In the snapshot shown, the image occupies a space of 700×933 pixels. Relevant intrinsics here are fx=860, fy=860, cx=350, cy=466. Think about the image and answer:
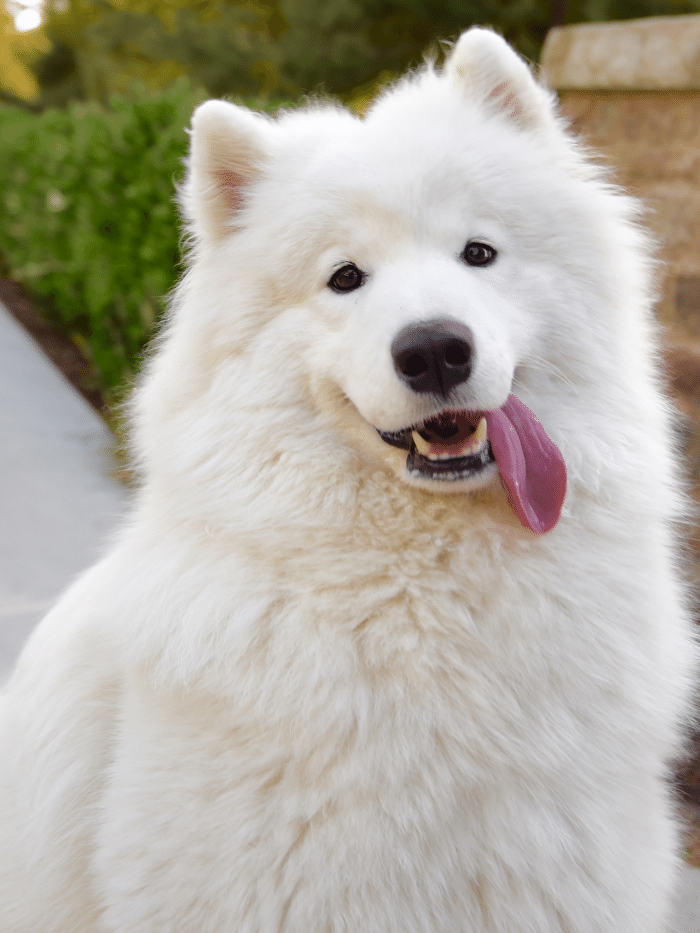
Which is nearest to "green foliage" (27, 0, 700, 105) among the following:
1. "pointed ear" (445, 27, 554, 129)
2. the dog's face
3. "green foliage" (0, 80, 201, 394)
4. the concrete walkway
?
"green foliage" (0, 80, 201, 394)

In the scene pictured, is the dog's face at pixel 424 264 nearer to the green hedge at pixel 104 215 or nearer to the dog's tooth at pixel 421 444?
the dog's tooth at pixel 421 444

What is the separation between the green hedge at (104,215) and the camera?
239 inches

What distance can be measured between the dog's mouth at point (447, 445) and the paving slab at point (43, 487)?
8.72ft

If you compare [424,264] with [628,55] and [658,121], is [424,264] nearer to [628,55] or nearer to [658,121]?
[658,121]

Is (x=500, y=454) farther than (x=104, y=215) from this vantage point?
No

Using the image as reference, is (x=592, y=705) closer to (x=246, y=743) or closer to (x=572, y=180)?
(x=246, y=743)

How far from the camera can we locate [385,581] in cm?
187

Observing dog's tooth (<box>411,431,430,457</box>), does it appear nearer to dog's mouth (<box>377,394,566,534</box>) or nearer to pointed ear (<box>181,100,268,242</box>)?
dog's mouth (<box>377,394,566,534</box>)

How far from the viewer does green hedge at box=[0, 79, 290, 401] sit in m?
6.07

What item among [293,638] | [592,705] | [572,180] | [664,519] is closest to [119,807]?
[293,638]

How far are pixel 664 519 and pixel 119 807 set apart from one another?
143cm

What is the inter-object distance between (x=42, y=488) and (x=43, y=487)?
0.02 meters

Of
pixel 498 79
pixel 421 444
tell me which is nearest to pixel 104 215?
pixel 498 79

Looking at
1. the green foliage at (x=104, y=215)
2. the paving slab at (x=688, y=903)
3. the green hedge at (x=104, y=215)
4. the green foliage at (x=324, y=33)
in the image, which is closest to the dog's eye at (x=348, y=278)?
the paving slab at (x=688, y=903)
